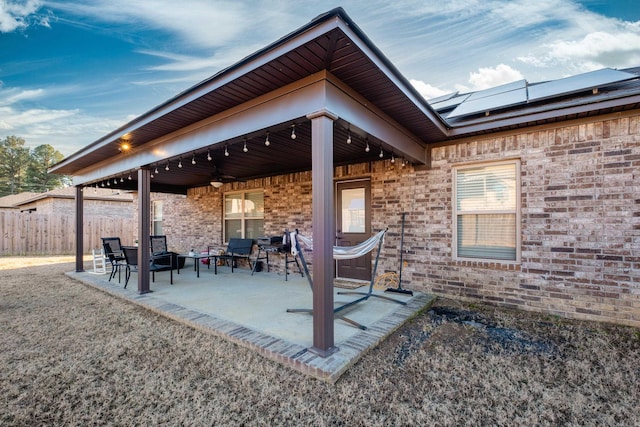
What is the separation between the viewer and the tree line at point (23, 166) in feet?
84.3

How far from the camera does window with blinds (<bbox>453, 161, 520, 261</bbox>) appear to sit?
13.8 feet

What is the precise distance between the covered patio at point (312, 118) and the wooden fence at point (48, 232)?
8.94 metres

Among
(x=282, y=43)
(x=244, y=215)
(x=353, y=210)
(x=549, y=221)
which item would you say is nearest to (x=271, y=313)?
(x=353, y=210)

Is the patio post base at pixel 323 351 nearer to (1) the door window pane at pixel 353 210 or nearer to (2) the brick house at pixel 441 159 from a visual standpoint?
(2) the brick house at pixel 441 159

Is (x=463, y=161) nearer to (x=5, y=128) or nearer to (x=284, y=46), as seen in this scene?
(x=284, y=46)

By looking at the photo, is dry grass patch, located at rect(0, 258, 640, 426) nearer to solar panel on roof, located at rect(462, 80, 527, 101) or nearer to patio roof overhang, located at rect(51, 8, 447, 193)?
patio roof overhang, located at rect(51, 8, 447, 193)

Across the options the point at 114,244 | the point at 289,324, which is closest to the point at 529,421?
the point at 289,324

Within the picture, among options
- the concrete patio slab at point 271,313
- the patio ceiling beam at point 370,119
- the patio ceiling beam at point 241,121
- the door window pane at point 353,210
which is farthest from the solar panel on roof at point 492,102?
the concrete patio slab at point 271,313

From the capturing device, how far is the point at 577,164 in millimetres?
Result: 3729

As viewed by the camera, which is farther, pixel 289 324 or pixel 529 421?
pixel 289 324

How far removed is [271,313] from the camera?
3744 mm

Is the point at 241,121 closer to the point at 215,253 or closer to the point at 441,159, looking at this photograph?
the point at 441,159

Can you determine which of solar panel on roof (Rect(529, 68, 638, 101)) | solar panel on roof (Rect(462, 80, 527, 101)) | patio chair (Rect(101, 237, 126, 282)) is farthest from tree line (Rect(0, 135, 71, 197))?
solar panel on roof (Rect(529, 68, 638, 101))

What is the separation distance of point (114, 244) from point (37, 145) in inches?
1204
